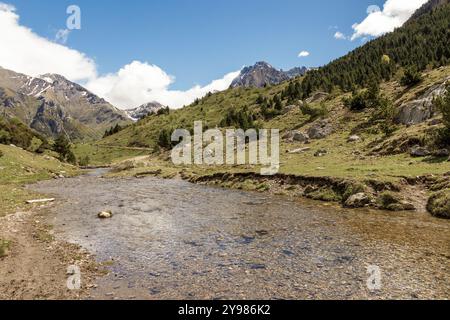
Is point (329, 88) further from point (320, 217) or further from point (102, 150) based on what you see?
point (102, 150)

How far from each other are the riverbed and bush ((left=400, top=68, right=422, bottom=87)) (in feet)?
172

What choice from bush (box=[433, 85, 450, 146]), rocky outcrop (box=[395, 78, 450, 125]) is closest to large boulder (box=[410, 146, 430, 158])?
bush (box=[433, 85, 450, 146])

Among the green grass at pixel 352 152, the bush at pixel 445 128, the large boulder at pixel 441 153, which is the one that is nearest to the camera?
the green grass at pixel 352 152

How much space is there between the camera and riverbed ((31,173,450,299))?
1367 centimetres

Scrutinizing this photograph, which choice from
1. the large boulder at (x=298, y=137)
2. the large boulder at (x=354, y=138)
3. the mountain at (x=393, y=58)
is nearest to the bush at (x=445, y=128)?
the large boulder at (x=354, y=138)

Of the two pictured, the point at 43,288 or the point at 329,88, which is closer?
the point at 43,288

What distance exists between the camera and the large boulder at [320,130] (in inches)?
2564

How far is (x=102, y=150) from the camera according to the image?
162 meters

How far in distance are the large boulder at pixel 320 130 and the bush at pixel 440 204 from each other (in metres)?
39.3

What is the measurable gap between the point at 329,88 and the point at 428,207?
8948 cm

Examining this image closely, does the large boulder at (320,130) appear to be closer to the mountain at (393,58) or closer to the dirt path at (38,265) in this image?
the mountain at (393,58)
